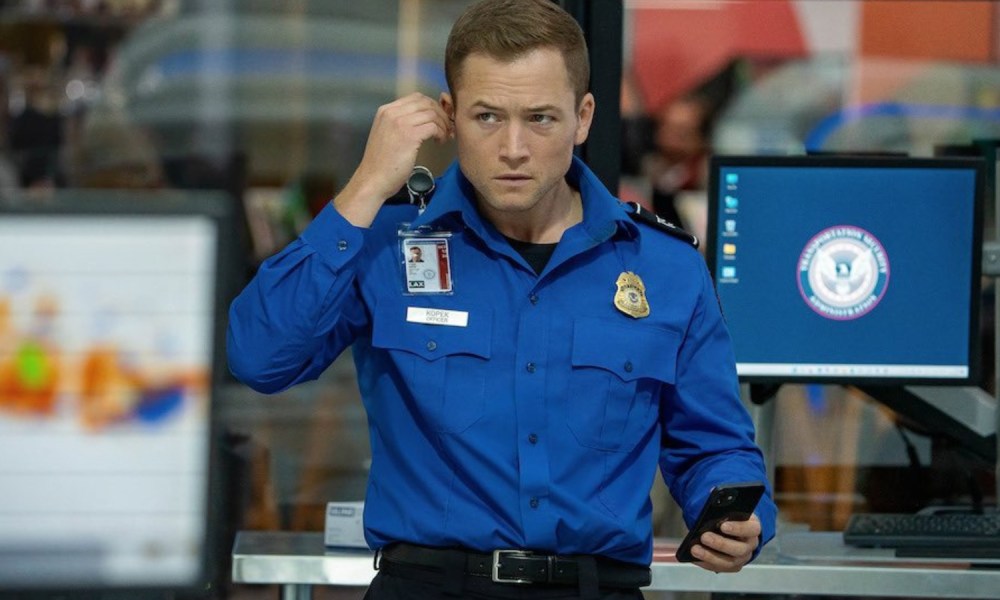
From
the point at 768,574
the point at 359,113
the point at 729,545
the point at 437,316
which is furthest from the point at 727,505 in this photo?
the point at 359,113

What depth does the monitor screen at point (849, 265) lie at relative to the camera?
10.7ft

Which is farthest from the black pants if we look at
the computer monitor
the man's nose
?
the man's nose

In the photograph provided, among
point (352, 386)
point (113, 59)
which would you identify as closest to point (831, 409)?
point (352, 386)

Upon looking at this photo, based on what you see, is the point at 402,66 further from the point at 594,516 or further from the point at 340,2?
the point at 594,516

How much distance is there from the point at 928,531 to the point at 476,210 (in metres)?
1.29

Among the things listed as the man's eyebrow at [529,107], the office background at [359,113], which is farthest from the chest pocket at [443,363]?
the office background at [359,113]

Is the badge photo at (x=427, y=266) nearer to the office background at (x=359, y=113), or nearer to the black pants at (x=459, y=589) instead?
the black pants at (x=459, y=589)

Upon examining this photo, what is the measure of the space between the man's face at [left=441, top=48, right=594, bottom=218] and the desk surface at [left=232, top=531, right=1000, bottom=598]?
0.94m

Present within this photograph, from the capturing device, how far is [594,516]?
2.19m

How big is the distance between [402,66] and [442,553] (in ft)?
6.88

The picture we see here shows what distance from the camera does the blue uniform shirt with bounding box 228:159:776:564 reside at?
7.18 ft

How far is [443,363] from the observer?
2.22 m

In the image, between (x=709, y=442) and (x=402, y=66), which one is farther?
(x=402, y=66)

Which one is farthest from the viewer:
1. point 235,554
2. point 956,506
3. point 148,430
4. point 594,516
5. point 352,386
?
point 352,386
